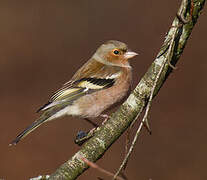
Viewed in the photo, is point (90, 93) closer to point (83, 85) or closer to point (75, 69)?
Result: point (83, 85)

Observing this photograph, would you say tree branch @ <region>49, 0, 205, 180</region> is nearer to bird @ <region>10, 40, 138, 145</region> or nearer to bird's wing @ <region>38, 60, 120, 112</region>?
bird @ <region>10, 40, 138, 145</region>

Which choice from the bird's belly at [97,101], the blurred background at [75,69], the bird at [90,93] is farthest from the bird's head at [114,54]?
the blurred background at [75,69]

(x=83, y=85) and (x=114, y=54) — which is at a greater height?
(x=114, y=54)

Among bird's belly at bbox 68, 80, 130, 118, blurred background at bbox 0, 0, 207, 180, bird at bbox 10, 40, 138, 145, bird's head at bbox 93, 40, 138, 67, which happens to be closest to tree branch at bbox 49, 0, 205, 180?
bird at bbox 10, 40, 138, 145

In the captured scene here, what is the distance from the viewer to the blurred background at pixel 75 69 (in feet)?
21.9

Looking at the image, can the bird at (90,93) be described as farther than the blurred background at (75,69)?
No

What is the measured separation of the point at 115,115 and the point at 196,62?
5.48m

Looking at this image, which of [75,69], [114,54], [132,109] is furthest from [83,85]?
[75,69]

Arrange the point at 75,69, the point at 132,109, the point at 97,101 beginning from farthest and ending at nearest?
the point at 75,69, the point at 97,101, the point at 132,109

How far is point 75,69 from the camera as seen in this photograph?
8078 millimetres

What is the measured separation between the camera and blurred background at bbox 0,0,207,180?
21.9ft

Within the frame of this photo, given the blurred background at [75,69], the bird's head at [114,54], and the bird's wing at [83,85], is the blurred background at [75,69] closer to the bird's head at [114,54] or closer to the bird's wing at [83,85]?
the bird's head at [114,54]

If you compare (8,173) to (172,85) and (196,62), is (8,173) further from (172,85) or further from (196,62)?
(196,62)

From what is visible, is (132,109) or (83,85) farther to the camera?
(83,85)
